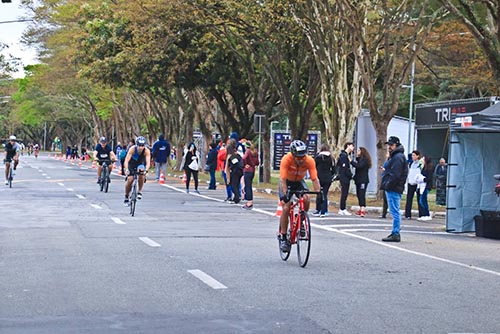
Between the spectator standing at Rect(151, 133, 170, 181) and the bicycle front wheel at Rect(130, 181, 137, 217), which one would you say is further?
the spectator standing at Rect(151, 133, 170, 181)

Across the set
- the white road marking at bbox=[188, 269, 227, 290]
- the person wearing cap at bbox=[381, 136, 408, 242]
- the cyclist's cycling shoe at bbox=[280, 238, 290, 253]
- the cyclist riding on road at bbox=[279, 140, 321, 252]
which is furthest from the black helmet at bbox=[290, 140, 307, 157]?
the person wearing cap at bbox=[381, 136, 408, 242]

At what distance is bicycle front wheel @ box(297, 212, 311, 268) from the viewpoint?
11.7 m

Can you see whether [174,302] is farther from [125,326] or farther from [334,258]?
[334,258]

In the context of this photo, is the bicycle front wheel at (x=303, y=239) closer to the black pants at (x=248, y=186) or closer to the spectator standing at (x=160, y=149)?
the black pants at (x=248, y=186)

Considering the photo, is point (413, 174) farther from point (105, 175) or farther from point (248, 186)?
point (105, 175)

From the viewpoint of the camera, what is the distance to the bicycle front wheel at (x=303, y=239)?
1170 cm

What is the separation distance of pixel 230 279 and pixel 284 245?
1.92 meters

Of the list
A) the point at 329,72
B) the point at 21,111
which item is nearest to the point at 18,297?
the point at 329,72

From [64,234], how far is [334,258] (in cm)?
520

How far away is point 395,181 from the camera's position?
51.2ft

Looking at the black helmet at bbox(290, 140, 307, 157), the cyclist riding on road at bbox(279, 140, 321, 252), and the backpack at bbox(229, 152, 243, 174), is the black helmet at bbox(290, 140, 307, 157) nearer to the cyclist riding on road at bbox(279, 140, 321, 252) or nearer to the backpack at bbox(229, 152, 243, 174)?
the cyclist riding on road at bbox(279, 140, 321, 252)

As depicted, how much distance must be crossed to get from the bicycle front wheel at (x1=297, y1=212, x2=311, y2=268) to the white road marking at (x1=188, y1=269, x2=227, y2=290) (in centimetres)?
149

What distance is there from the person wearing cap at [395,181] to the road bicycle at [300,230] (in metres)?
3.76

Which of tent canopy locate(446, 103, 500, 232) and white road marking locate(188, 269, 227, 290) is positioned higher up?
tent canopy locate(446, 103, 500, 232)
